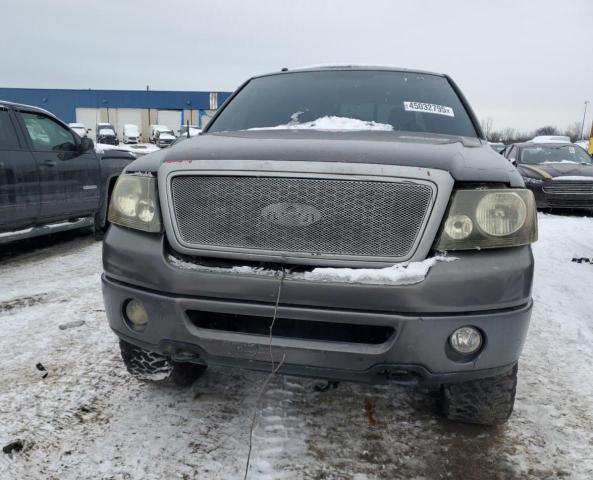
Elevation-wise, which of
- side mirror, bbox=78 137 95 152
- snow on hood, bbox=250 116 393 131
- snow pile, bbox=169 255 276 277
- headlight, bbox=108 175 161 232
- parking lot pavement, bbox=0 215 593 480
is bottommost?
parking lot pavement, bbox=0 215 593 480

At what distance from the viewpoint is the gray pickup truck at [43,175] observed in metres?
4.91

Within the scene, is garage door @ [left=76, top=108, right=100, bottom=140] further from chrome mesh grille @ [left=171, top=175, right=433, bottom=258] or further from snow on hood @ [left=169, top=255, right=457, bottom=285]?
snow on hood @ [left=169, top=255, right=457, bottom=285]

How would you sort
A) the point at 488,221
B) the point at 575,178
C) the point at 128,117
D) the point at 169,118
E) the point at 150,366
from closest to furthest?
1. the point at 488,221
2. the point at 150,366
3. the point at 575,178
4. the point at 169,118
5. the point at 128,117

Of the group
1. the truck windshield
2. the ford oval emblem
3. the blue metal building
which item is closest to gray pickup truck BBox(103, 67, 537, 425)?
the ford oval emblem

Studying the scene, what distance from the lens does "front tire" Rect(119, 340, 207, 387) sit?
7.93 feet

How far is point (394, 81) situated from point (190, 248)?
211 cm

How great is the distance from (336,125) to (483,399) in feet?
5.37

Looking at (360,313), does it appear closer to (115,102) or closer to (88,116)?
(115,102)

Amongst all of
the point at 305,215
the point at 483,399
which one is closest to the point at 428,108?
the point at 305,215

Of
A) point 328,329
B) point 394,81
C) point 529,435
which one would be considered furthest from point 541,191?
point 328,329

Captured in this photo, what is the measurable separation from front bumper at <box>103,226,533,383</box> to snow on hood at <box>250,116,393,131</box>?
1149 mm

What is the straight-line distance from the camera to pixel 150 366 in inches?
96.7

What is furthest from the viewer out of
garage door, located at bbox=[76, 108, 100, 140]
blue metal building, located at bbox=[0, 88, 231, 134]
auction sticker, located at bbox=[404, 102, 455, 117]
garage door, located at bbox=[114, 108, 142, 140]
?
garage door, located at bbox=[76, 108, 100, 140]

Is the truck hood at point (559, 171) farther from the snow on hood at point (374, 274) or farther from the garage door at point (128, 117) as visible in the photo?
the garage door at point (128, 117)
